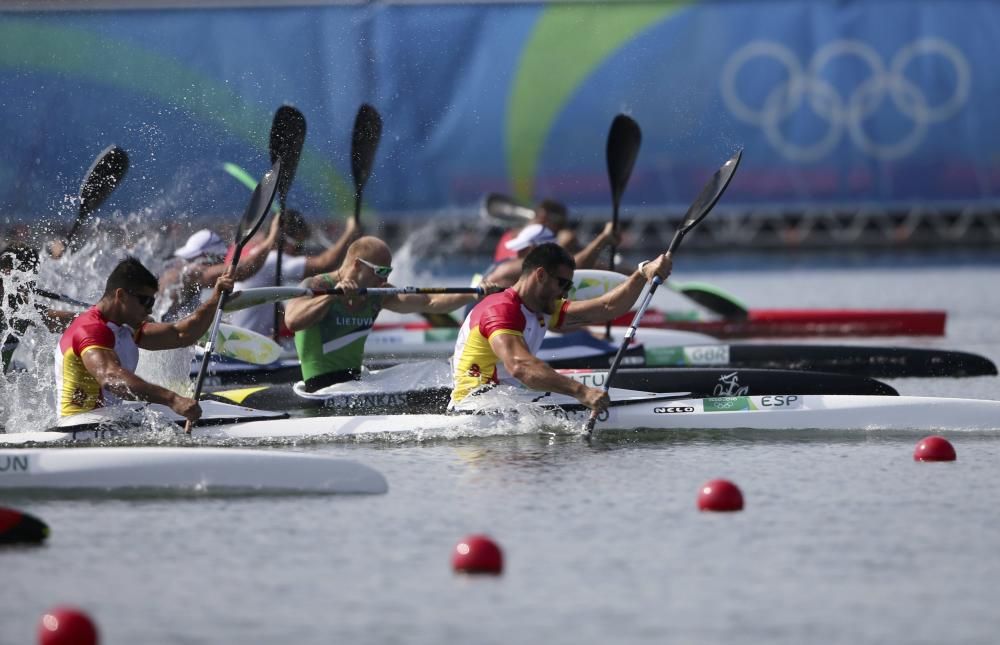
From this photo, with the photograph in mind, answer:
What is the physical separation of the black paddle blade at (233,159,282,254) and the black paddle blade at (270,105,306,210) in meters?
0.67

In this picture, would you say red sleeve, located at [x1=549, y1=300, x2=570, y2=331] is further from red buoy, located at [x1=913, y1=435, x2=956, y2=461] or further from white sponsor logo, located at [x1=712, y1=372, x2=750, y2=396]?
red buoy, located at [x1=913, y1=435, x2=956, y2=461]

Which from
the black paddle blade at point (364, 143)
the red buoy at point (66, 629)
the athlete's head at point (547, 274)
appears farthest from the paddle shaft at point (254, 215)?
the red buoy at point (66, 629)

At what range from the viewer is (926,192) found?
27625 mm

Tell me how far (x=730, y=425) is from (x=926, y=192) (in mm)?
18843

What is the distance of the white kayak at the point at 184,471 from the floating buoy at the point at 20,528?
1021mm

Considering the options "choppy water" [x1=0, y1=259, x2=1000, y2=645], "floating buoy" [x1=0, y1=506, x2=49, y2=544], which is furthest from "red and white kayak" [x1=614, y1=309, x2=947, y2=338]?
"floating buoy" [x1=0, y1=506, x2=49, y2=544]

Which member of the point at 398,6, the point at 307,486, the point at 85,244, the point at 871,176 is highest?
the point at 398,6

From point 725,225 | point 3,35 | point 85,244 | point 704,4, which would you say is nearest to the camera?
point 85,244

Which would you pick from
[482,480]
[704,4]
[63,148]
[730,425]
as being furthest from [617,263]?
[704,4]

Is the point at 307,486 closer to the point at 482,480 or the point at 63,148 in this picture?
the point at 482,480

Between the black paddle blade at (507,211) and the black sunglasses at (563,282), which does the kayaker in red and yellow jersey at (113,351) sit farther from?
the black paddle blade at (507,211)

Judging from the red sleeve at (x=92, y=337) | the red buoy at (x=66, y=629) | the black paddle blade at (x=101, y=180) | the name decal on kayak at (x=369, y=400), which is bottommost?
the red buoy at (x=66, y=629)

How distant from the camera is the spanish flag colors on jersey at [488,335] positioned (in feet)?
32.0

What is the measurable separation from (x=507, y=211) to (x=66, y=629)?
512 inches
